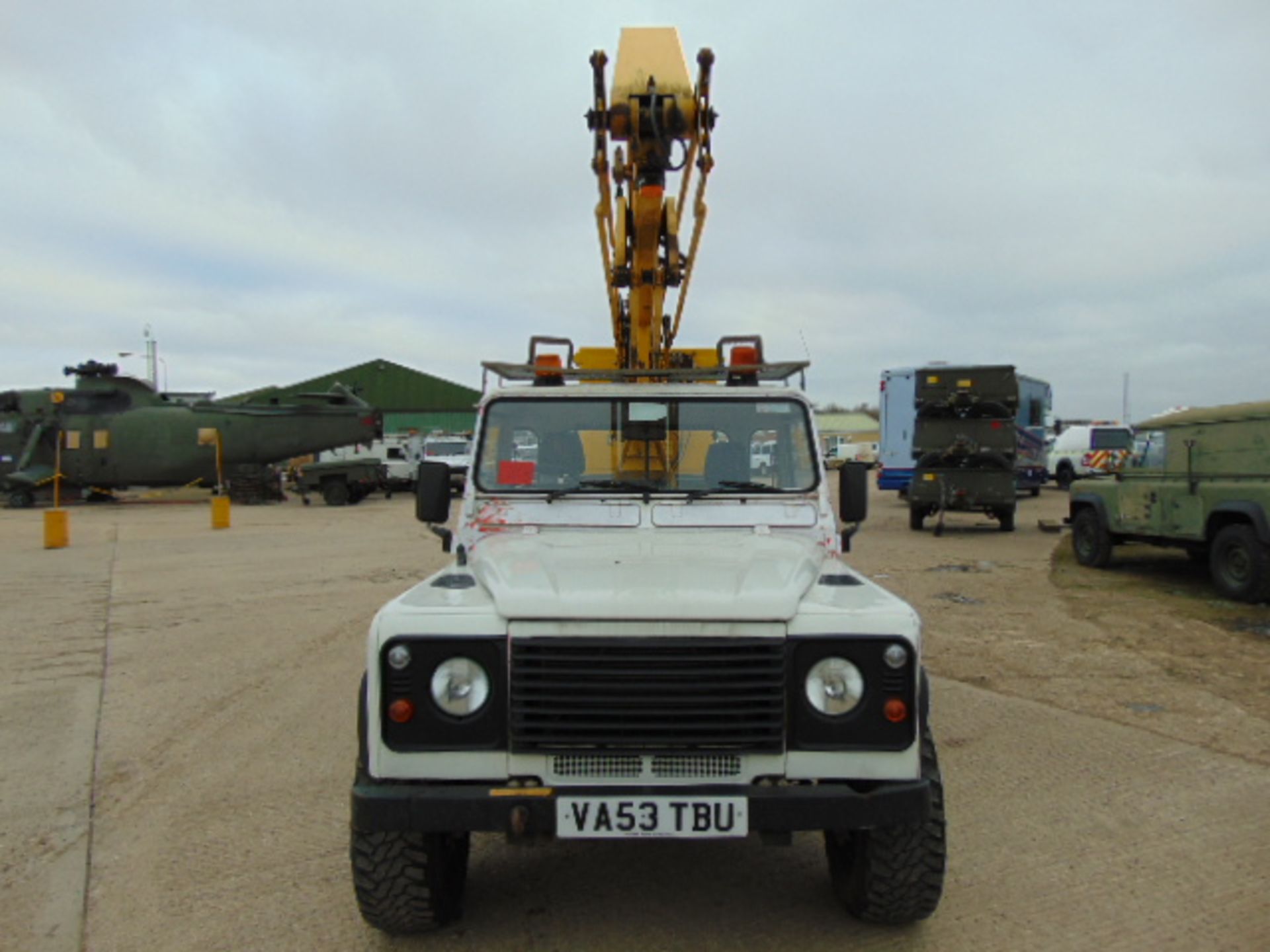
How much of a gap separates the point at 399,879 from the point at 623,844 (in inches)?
46.9

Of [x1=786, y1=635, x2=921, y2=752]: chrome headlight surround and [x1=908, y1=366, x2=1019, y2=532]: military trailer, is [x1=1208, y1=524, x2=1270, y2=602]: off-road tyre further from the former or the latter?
[x1=786, y1=635, x2=921, y2=752]: chrome headlight surround

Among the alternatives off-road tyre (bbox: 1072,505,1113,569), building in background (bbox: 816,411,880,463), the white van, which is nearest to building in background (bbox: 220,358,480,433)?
building in background (bbox: 816,411,880,463)

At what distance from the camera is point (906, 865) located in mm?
3074

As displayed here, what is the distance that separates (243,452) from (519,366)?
2304cm

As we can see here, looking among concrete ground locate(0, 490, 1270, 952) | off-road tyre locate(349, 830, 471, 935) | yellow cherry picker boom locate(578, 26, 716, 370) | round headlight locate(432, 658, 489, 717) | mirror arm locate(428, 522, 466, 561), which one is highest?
yellow cherry picker boom locate(578, 26, 716, 370)

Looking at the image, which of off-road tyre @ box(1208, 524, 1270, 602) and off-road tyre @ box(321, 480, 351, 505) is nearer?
off-road tyre @ box(1208, 524, 1270, 602)

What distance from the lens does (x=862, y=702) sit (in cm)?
293

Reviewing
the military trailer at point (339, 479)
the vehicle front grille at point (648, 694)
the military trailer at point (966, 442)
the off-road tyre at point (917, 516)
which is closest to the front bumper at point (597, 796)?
the vehicle front grille at point (648, 694)

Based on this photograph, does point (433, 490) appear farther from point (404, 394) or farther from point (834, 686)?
point (404, 394)

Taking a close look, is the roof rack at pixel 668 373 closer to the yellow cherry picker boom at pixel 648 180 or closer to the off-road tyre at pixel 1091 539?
the yellow cherry picker boom at pixel 648 180

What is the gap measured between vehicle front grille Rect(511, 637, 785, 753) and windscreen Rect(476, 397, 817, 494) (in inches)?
63.7

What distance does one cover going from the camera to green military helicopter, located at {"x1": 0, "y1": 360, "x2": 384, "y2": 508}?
81.7 feet

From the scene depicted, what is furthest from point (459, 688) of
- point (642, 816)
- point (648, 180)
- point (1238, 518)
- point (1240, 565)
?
point (1238, 518)

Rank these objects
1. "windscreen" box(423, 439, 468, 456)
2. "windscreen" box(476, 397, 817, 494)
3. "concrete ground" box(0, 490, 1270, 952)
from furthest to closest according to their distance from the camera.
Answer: "windscreen" box(423, 439, 468, 456)
"windscreen" box(476, 397, 817, 494)
"concrete ground" box(0, 490, 1270, 952)
